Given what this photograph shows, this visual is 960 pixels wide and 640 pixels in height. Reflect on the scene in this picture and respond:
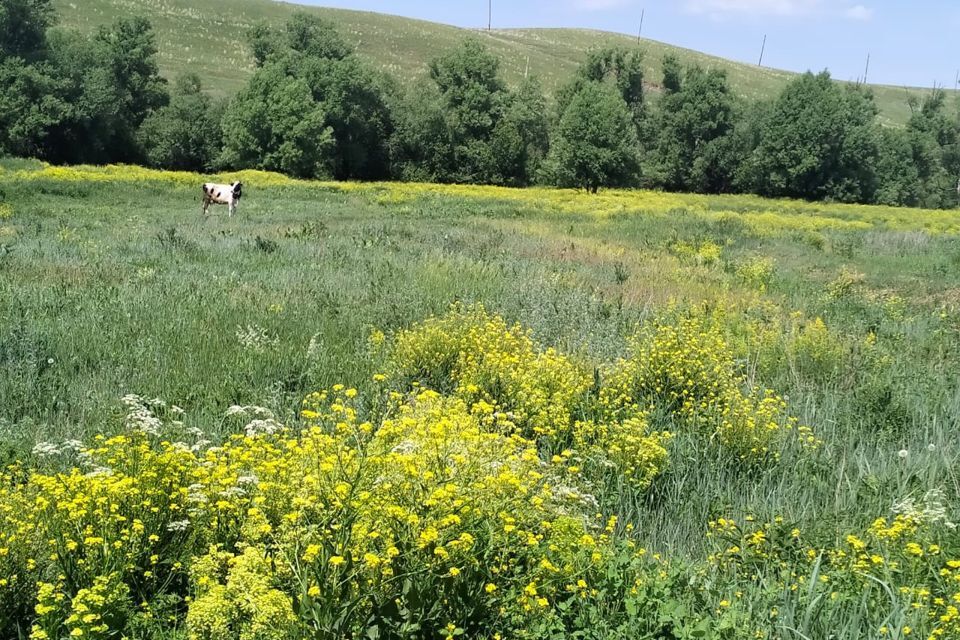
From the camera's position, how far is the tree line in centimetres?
5256

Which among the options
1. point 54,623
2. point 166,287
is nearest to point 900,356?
point 54,623

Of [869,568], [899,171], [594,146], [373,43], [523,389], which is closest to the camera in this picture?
[869,568]

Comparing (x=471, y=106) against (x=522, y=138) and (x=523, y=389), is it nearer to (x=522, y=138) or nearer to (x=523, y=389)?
(x=522, y=138)

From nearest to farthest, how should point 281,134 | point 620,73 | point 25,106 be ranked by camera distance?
point 25,106, point 281,134, point 620,73

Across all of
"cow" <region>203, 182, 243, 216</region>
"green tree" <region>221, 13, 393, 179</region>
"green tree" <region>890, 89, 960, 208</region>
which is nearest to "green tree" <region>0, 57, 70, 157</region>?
"green tree" <region>221, 13, 393, 179</region>

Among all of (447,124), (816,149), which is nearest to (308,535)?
(447,124)

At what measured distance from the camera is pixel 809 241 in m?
23.2

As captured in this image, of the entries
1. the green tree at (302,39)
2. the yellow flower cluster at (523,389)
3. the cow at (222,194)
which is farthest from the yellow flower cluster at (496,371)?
the green tree at (302,39)

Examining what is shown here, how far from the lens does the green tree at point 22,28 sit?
5009cm

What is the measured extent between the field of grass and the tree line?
44.6m

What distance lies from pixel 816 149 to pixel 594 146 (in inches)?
915

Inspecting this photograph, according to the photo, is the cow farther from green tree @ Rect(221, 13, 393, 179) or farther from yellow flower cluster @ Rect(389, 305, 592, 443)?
green tree @ Rect(221, 13, 393, 179)

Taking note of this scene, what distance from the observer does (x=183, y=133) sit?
5878 centimetres

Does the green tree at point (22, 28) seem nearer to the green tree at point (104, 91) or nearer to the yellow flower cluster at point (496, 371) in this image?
the green tree at point (104, 91)
